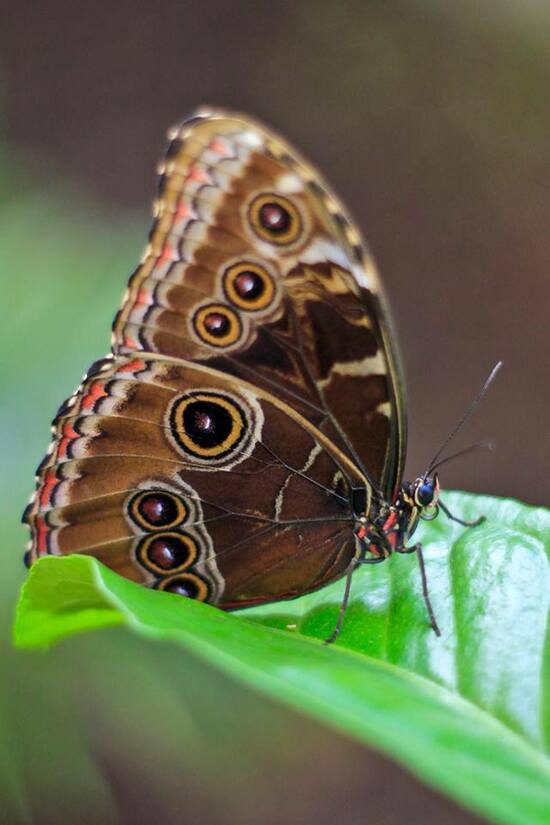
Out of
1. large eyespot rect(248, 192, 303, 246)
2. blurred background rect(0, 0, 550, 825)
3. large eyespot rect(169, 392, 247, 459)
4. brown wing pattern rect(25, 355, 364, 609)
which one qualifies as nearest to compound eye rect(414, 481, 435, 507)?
brown wing pattern rect(25, 355, 364, 609)

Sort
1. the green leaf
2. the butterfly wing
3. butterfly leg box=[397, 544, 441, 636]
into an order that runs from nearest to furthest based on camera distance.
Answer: the green leaf
butterfly leg box=[397, 544, 441, 636]
the butterfly wing

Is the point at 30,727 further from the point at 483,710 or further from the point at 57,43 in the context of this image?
the point at 57,43

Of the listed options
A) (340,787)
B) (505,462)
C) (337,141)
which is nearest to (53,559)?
(340,787)

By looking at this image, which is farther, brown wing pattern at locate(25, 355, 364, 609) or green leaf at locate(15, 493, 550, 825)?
brown wing pattern at locate(25, 355, 364, 609)

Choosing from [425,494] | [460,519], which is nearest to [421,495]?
[425,494]

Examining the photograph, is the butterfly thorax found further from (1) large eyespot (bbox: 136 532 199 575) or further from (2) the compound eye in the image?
(1) large eyespot (bbox: 136 532 199 575)

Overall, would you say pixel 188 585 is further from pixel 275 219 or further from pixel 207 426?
pixel 275 219

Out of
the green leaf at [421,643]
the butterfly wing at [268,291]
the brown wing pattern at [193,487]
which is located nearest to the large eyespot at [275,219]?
the butterfly wing at [268,291]
